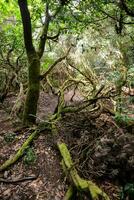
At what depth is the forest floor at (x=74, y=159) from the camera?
473 cm

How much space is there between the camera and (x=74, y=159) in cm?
531

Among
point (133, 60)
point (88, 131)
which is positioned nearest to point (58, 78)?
point (133, 60)

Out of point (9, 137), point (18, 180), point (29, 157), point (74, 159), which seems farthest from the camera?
point (9, 137)

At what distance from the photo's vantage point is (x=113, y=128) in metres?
5.84

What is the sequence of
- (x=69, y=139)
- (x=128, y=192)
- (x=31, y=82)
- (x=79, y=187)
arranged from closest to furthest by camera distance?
(x=79, y=187)
(x=128, y=192)
(x=69, y=139)
(x=31, y=82)

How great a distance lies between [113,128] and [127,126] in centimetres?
29

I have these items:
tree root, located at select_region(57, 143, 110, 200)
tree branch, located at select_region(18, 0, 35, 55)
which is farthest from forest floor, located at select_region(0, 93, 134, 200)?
tree branch, located at select_region(18, 0, 35, 55)

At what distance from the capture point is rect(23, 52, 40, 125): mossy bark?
20.7ft

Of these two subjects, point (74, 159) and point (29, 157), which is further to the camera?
point (29, 157)

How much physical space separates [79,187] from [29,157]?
147cm

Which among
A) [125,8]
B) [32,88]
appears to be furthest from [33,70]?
[125,8]

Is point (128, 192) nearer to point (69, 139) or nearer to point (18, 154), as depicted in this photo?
point (69, 139)

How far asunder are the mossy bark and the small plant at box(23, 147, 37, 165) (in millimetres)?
994

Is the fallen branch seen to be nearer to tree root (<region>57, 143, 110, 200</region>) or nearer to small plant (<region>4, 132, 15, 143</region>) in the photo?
tree root (<region>57, 143, 110, 200</region>)
